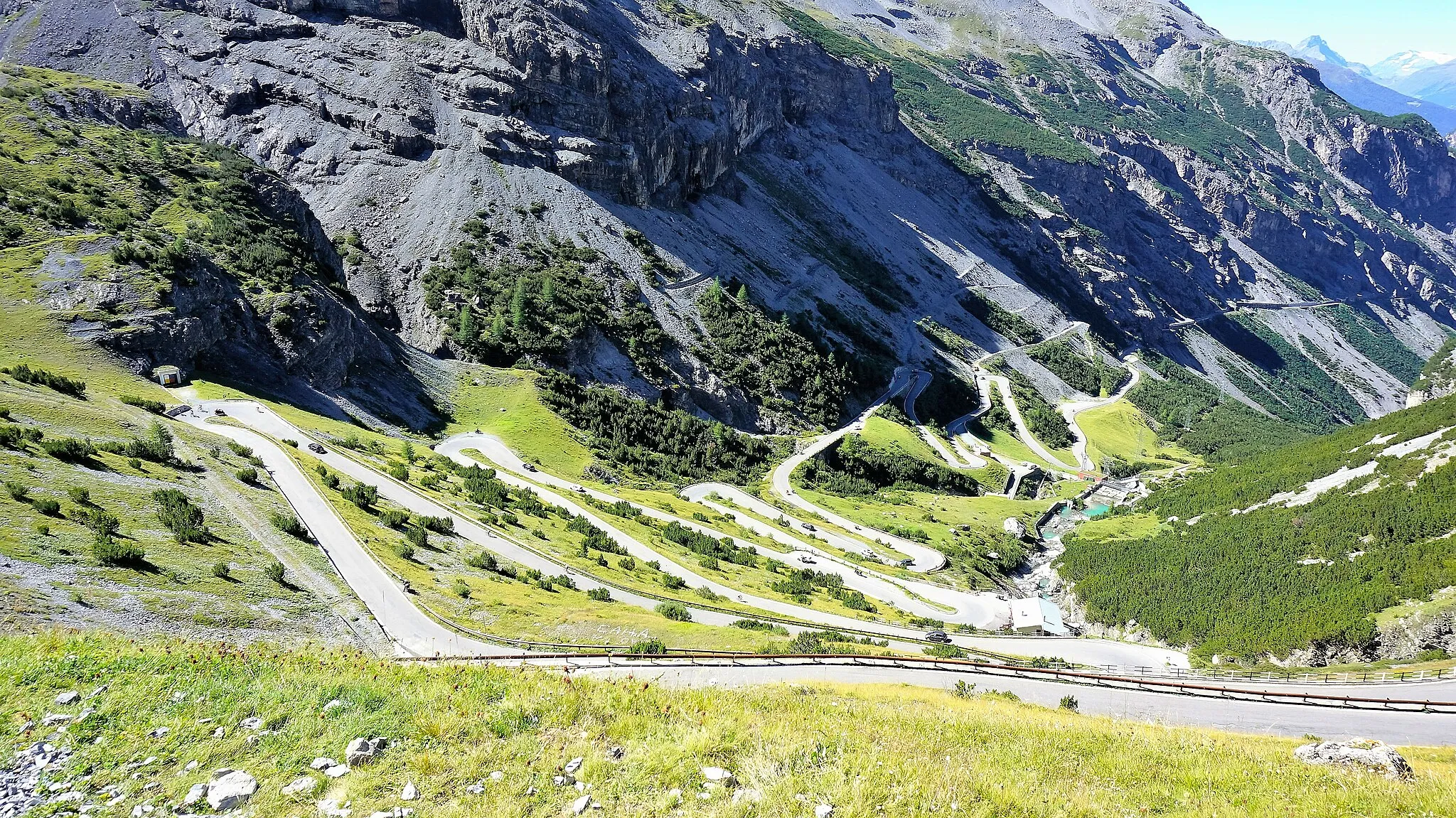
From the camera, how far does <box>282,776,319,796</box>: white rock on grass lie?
373 inches

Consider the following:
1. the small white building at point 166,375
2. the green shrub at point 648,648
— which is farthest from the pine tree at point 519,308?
the green shrub at point 648,648

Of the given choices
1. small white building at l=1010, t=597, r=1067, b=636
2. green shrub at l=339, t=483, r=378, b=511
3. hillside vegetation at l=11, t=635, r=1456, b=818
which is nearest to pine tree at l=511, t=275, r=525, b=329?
green shrub at l=339, t=483, r=378, b=511

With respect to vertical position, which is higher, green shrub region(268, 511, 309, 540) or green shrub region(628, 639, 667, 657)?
green shrub region(628, 639, 667, 657)

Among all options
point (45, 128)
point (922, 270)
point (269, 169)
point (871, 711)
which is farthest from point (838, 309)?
point (871, 711)

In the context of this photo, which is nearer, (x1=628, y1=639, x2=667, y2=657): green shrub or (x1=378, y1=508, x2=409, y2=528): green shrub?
(x1=628, y1=639, x2=667, y2=657): green shrub

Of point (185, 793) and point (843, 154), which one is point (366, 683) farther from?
point (843, 154)

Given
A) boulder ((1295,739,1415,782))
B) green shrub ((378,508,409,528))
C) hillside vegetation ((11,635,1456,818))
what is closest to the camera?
hillside vegetation ((11,635,1456,818))

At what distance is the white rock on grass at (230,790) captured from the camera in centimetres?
905

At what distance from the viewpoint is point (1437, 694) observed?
961 inches

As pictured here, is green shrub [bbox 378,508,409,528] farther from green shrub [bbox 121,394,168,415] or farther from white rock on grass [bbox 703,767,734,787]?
white rock on grass [bbox 703,767,734,787]

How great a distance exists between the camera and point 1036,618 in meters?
48.9

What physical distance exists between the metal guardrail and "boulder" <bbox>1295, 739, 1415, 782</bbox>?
1007 centimetres

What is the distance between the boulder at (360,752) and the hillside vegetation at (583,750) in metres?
0.14

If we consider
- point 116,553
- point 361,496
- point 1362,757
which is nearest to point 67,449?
point 116,553
